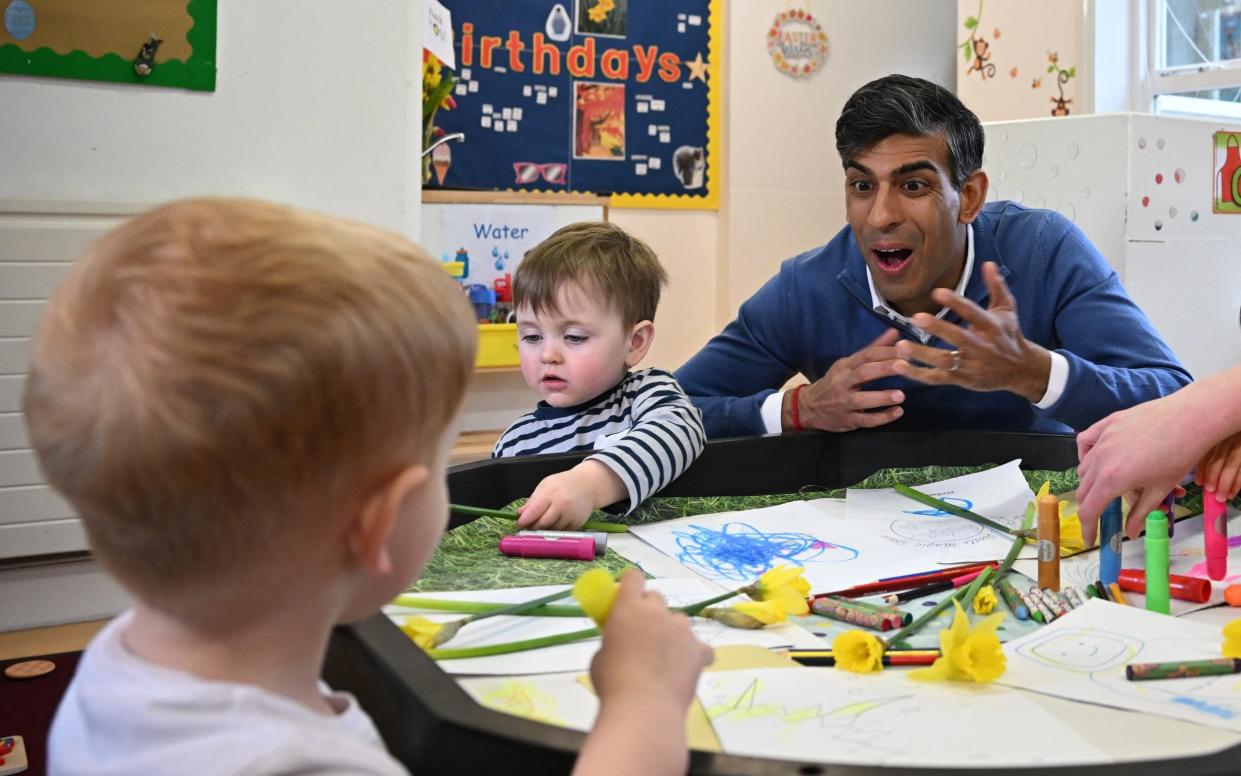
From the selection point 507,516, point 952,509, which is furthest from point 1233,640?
point 507,516

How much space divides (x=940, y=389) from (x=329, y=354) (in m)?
1.25

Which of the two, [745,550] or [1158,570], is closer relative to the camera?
[1158,570]

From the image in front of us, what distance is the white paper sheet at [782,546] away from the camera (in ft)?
3.26

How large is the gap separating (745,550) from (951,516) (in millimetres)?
248

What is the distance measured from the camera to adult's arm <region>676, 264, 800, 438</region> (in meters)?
1.77

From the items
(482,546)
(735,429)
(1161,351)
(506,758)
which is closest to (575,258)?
(735,429)

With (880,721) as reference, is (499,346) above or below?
above

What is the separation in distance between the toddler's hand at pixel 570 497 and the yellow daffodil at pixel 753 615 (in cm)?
31

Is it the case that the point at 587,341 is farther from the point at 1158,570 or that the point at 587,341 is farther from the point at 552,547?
the point at 1158,570

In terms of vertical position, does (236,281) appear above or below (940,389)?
above

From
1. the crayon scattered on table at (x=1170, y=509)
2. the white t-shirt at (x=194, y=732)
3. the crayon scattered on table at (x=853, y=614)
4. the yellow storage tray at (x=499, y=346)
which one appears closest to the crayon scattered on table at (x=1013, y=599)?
the crayon scattered on table at (x=853, y=614)

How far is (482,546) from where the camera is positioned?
107cm

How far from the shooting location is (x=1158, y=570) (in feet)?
2.87

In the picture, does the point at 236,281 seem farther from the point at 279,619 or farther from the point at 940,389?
the point at 940,389
